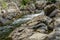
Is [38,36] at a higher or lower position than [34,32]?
lower

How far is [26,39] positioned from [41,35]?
1589 mm

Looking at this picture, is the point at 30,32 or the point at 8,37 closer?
the point at 30,32

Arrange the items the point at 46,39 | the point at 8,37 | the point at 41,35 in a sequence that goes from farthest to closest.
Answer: the point at 8,37 < the point at 41,35 < the point at 46,39

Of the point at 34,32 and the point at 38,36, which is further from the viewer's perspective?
the point at 34,32

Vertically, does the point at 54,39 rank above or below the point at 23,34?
below

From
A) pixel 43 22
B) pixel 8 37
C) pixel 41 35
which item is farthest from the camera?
pixel 43 22

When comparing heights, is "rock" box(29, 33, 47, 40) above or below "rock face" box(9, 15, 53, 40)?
below

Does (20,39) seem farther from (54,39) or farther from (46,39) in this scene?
(54,39)

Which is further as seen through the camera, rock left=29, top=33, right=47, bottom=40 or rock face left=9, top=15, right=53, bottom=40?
rock face left=9, top=15, right=53, bottom=40

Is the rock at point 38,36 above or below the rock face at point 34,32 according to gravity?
below

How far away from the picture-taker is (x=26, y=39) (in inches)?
719

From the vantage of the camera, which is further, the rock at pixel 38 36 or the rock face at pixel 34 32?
the rock face at pixel 34 32

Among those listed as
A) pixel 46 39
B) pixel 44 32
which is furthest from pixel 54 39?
pixel 44 32

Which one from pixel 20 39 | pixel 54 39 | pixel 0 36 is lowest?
pixel 54 39
